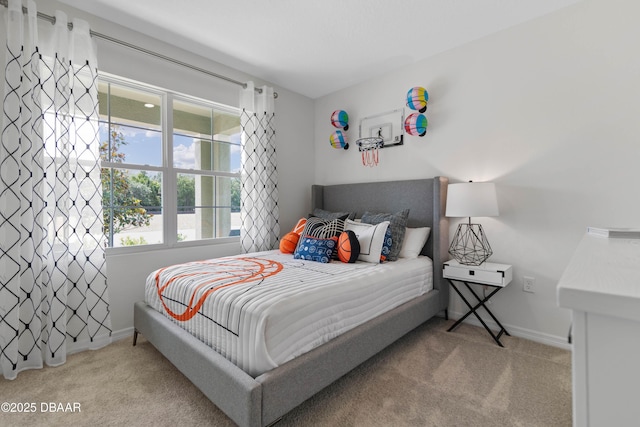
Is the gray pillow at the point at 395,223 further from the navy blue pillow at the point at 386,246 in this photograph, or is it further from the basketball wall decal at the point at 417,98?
the basketball wall decal at the point at 417,98

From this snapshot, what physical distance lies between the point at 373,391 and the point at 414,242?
1.43 meters

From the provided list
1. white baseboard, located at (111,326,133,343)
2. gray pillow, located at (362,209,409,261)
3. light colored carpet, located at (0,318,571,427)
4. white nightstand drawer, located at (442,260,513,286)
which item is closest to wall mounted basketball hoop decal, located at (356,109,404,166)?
gray pillow, located at (362,209,409,261)

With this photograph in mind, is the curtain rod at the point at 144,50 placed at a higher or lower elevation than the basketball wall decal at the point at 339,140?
higher

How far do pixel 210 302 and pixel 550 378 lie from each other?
7.01 ft

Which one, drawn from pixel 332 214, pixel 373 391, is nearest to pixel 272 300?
pixel 373 391

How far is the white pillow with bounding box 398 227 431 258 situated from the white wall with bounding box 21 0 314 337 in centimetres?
158

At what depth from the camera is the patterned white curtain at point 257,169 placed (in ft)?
10.7

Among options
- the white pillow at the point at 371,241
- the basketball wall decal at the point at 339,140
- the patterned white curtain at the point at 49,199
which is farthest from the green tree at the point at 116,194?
the basketball wall decal at the point at 339,140

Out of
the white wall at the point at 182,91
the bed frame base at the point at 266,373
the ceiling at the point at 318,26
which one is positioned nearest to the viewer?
the bed frame base at the point at 266,373

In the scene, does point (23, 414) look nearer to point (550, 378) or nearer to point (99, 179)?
point (99, 179)

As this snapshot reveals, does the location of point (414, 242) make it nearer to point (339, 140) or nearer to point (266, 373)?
point (339, 140)

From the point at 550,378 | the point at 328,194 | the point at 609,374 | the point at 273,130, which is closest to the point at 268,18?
the point at 273,130

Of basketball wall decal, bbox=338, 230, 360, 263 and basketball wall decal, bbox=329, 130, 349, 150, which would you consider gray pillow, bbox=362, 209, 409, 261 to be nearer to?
basketball wall decal, bbox=338, 230, 360, 263

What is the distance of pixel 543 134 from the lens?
237 cm
